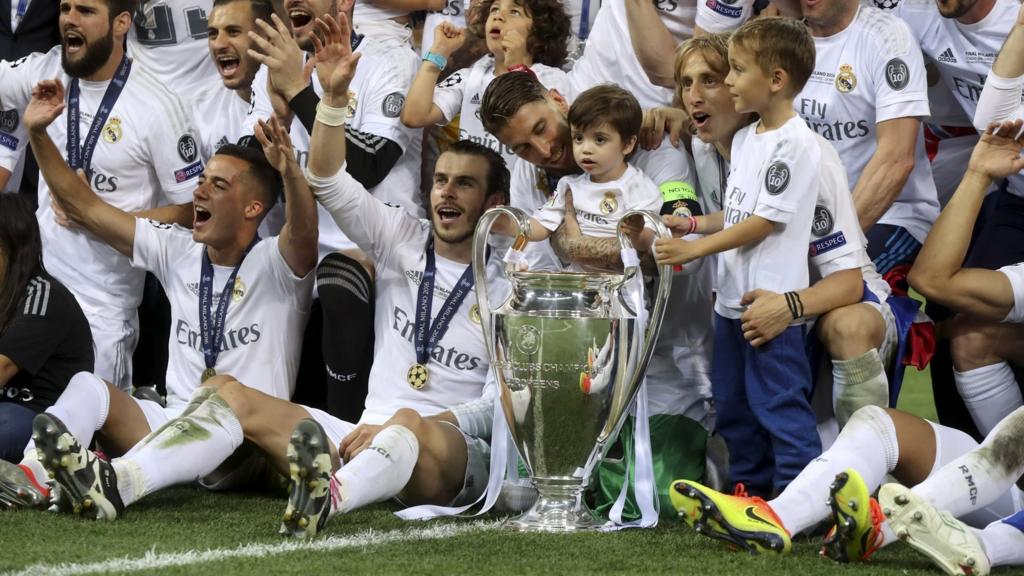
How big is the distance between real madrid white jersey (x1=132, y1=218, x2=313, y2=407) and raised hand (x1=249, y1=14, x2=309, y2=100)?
25.0 inches

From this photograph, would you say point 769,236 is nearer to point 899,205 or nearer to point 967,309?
point 967,309

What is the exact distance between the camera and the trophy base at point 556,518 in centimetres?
444

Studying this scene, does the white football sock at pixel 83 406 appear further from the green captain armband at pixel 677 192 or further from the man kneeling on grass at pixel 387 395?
the green captain armband at pixel 677 192

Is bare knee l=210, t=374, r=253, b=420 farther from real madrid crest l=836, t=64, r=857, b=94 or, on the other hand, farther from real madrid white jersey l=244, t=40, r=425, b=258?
real madrid crest l=836, t=64, r=857, b=94

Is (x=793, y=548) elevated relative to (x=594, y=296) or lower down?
lower down

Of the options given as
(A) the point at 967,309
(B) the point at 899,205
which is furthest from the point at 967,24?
(A) the point at 967,309

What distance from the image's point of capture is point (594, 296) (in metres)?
4.41

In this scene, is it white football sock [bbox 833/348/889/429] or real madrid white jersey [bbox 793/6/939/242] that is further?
real madrid white jersey [bbox 793/6/939/242]

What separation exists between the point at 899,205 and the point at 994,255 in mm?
413

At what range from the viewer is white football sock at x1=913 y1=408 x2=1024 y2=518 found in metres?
3.93

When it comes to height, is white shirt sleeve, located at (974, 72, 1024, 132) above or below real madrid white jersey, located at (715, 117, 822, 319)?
above

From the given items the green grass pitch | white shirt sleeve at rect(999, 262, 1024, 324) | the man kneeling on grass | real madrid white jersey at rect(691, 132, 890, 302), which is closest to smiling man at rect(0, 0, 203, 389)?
the man kneeling on grass


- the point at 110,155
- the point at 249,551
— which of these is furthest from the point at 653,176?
the point at 110,155

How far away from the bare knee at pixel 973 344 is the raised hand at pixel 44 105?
350 cm
